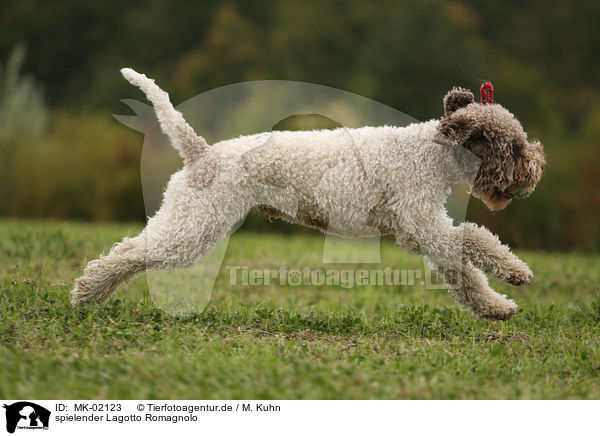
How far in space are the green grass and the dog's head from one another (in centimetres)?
105

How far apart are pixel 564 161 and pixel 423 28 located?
6.85m

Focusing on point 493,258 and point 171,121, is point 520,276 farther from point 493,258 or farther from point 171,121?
point 171,121

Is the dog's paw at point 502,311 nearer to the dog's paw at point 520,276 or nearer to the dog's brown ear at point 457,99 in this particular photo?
the dog's paw at point 520,276

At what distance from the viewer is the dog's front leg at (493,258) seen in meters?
4.40

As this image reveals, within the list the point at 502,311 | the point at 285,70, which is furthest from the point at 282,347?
the point at 285,70

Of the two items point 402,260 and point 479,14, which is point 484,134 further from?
point 479,14

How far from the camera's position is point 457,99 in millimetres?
4496

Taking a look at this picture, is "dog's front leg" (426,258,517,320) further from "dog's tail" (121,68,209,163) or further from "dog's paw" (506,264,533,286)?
"dog's tail" (121,68,209,163)

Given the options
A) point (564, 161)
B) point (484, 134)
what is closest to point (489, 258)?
point (484, 134)

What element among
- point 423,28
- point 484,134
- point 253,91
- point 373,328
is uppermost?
point 423,28

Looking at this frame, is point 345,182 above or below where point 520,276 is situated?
above

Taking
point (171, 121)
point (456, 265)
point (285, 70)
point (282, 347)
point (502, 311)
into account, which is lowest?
point (282, 347)

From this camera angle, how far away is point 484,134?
14.4 ft
